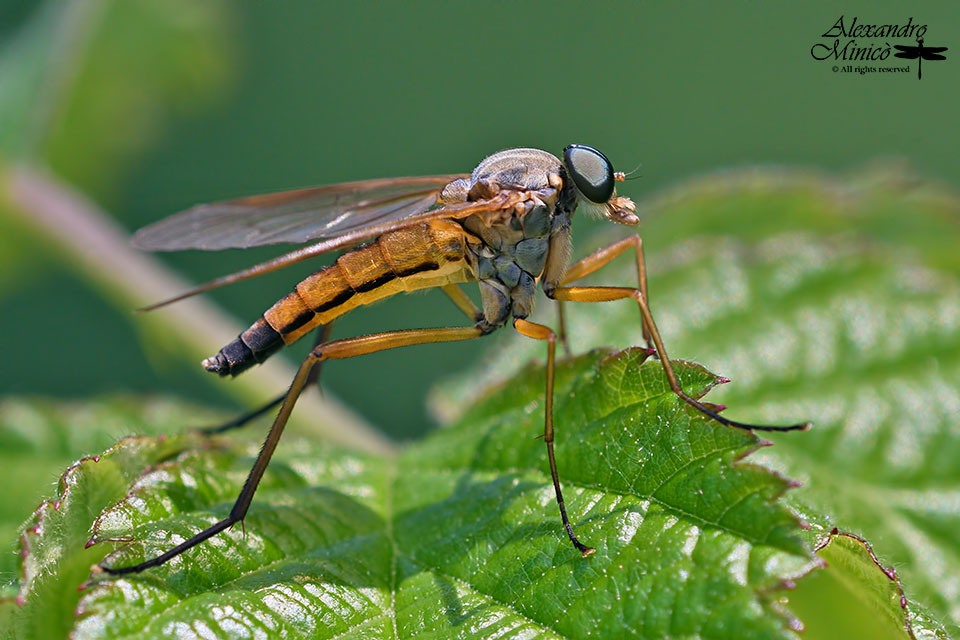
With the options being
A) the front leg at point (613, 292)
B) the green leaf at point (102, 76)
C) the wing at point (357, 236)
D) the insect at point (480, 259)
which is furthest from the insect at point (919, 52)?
the green leaf at point (102, 76)

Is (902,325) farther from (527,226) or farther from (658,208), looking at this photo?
(527,226)

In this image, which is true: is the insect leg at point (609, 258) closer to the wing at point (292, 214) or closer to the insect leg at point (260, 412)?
the wing at point (292, 214)

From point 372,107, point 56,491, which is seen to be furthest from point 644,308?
point 372,107

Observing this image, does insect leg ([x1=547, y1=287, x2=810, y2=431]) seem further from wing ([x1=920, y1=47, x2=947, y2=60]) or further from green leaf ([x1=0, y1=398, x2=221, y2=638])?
wing ([x1=920, y1=47, x2=947, y2=60])

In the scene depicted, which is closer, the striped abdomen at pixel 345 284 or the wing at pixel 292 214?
the striped abdomen at pixel 345 284

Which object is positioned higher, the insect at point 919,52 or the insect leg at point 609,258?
the insect at point 919,52

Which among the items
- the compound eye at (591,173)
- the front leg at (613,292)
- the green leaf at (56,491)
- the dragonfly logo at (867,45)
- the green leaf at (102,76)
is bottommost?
the green leaf at (56,491)
